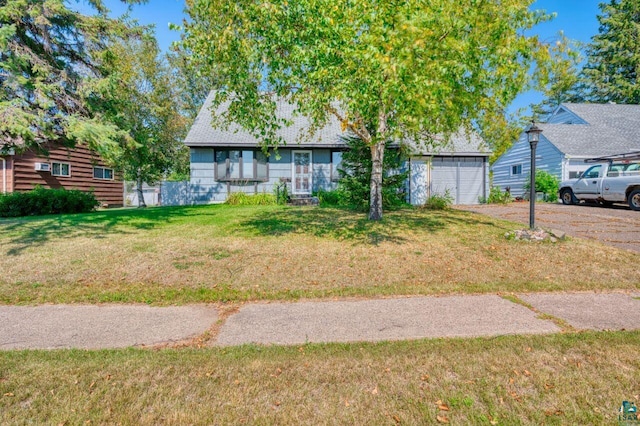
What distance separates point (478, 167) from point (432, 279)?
43.8 ft

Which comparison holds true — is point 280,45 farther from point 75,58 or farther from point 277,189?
point 277,189

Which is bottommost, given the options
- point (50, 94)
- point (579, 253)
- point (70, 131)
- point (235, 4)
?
point (579, 253)

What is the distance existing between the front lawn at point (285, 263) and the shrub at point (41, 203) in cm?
451

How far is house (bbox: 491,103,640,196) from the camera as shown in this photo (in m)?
18.5

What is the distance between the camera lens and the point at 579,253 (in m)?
6.26

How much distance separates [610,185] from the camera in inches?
510

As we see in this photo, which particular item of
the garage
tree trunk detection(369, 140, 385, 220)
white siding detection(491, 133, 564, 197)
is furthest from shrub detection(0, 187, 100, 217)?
white siding detection(491, 133, 564, 197)

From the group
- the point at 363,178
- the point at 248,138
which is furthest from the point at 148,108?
the point at 363,178

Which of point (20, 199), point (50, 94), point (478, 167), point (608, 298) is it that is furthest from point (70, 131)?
point (478, 167)

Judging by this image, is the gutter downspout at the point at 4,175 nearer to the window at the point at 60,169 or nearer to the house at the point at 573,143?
the window at the point at 60,169

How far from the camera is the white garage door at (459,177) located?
1652cm

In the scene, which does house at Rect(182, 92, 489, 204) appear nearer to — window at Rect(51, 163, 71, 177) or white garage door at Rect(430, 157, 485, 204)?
white garage door at Rect(430, 157, 485, 204)

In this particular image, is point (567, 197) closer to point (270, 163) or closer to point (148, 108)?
point (270, 163)

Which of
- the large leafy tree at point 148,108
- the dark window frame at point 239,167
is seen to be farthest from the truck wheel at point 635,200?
the large leafy tree at point 148,108
